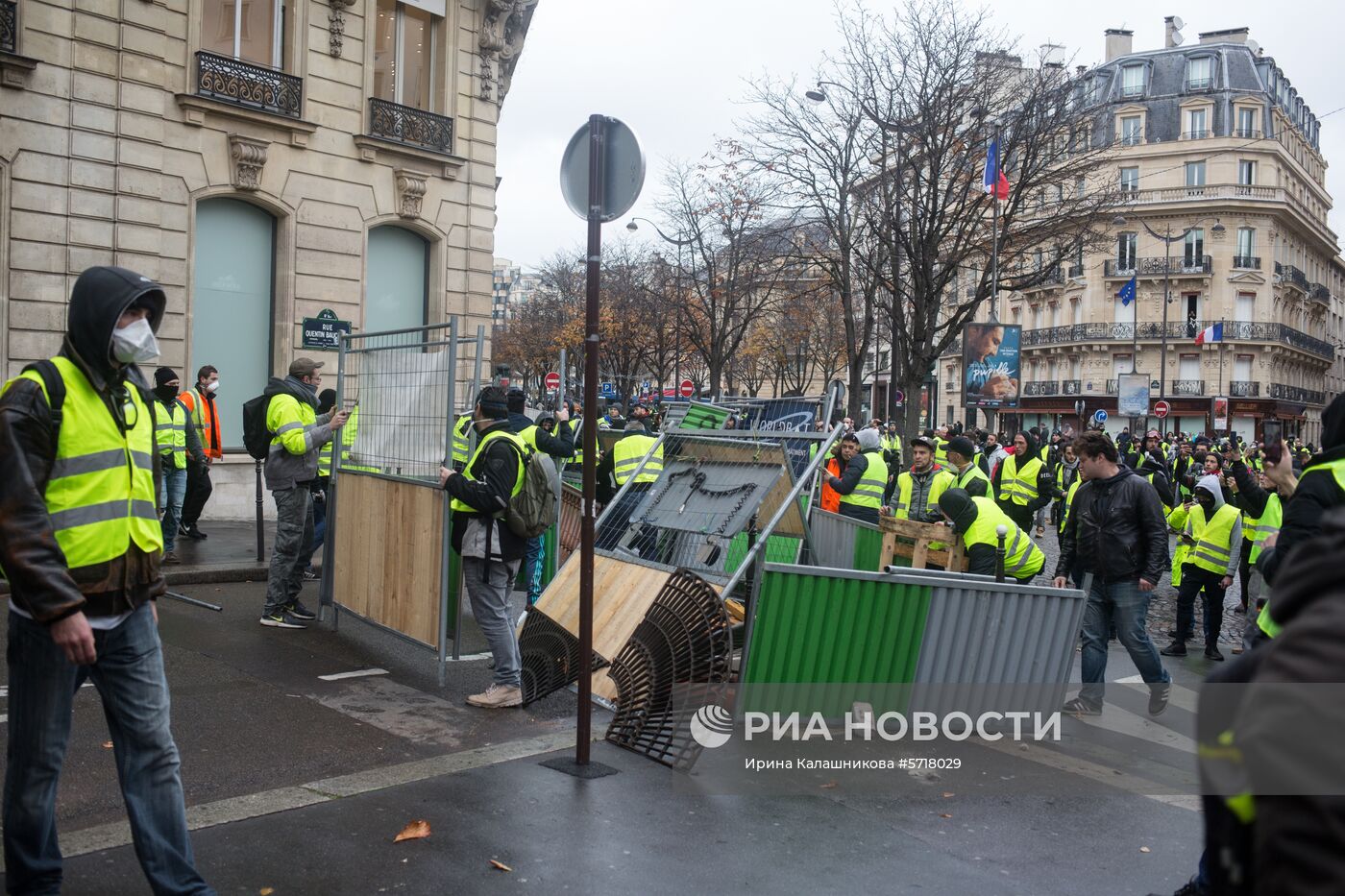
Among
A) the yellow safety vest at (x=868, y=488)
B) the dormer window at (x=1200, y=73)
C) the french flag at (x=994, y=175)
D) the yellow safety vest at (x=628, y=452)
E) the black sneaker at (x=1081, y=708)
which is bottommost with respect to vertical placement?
the black sneaker at (x=1081, y=708)

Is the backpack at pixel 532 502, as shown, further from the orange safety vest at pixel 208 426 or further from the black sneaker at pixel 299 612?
the orange safety vest at pixel 208 426

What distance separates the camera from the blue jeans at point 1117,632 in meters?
7.19

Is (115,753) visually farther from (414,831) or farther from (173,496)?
(173,496)

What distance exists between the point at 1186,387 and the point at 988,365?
142ft

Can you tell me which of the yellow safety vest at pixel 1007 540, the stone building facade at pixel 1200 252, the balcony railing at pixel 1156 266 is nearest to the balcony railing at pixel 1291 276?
the stone building facade at pixel 1200 252

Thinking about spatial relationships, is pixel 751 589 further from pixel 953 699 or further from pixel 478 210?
pixel 478 210

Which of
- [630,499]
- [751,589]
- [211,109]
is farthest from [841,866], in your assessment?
[211,109]

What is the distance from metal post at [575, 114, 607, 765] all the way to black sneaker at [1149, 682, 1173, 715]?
383cm

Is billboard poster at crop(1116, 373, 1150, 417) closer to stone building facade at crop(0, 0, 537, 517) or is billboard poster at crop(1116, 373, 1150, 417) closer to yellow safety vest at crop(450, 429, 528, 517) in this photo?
stone building facade at crop(0, 0, 537, 517)

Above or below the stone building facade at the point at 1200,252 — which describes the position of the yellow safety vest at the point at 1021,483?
below

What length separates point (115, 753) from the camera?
11.2 feet

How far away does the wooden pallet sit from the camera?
786 centimetres

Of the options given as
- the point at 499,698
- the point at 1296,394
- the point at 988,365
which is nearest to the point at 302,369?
the point at 499,698

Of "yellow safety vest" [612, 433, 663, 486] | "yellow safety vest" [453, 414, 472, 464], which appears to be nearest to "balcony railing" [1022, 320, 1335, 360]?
"yellow safety vest" [612, 433, 663, 486]
